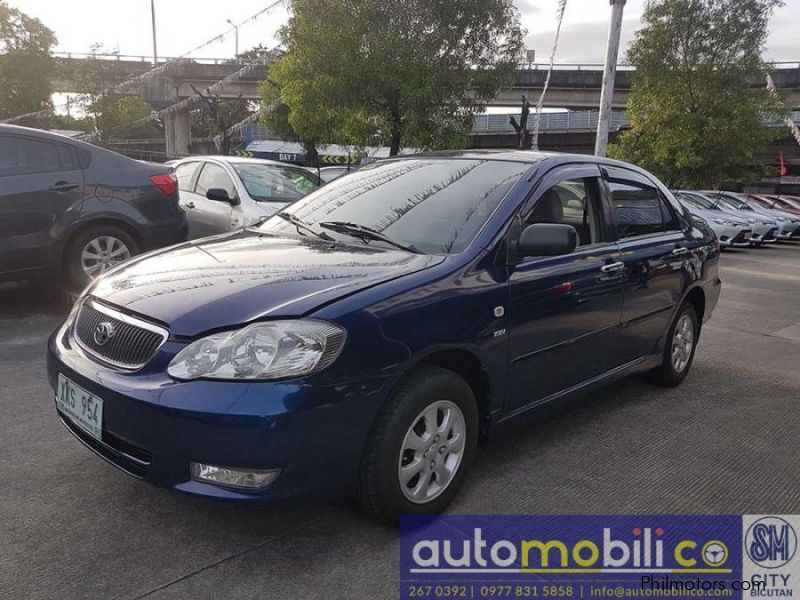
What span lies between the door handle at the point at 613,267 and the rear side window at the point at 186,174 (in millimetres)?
6392

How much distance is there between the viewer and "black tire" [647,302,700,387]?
4.69m

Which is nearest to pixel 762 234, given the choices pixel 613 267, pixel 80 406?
pixel 613 267

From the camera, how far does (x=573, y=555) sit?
8.92 feet

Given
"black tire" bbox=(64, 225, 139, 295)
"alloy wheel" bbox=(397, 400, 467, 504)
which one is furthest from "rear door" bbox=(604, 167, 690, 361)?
"black tire" bbox=(64, 225, 139, 295)

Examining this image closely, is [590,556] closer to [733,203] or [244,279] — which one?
[244,279]

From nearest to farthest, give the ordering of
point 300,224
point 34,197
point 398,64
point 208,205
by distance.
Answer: point 300,224 < point 34,197 < point 208,205 < point 398,64

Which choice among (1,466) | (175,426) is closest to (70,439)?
(1,466)

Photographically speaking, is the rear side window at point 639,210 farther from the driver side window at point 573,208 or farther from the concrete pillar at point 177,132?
the concrete pillar at point 177,132

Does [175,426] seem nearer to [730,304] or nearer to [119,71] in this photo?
[730,304]

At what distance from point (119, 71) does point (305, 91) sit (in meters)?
33.4

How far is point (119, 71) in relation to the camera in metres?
41.2

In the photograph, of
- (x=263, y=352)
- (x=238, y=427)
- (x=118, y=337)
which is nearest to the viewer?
(x=238, y=427)

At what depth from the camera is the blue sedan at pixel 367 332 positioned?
7.72ft

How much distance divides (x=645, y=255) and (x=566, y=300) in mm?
1004
